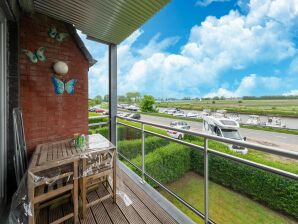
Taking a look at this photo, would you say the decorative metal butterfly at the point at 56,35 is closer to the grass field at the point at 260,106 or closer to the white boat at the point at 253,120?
the grass field at the point at 260,106

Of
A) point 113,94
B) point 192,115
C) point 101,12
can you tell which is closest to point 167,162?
point 113,94

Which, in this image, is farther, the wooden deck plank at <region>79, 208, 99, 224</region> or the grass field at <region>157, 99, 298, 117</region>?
the grass field at <region>157, 99, 298, 117</region>

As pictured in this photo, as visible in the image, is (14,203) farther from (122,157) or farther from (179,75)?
(179,75)

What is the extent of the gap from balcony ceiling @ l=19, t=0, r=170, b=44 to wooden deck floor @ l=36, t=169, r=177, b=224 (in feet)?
8.89

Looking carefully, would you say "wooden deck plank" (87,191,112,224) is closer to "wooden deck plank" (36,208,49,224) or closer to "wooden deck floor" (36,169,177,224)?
"wooden deck floor" (36,169,177,224)

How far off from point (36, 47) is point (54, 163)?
2128mm

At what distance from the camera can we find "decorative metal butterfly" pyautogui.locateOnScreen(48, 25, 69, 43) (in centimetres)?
300

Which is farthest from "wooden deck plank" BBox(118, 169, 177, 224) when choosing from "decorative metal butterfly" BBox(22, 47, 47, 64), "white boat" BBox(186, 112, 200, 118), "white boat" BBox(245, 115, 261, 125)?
"white boat" BBox(186, 112, 200, 118)

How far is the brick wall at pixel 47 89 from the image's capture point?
2.79 metres

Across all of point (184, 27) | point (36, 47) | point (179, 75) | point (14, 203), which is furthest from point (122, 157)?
point (184, 27)

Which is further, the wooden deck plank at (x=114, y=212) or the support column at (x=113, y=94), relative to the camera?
the support column at (x=113, y=94)

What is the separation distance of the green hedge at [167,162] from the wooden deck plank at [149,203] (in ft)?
1.09

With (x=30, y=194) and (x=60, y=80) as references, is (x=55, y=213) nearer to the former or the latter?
(x=30, y=194)

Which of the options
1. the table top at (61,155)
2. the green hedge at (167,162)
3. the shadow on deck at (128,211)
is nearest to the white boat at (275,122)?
the green hedge at (167,162)
